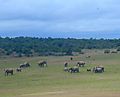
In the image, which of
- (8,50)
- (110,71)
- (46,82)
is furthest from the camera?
(8,50)

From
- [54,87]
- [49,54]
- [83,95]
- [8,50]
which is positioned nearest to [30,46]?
[8,50]

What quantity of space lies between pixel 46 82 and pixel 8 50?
196 ft

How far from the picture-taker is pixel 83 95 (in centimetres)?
3603

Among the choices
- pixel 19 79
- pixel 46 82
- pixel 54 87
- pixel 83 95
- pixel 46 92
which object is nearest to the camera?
pixel 83 95

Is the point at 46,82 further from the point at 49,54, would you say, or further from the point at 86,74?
the point at 49,54

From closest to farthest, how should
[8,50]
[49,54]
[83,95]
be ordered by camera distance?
[83,95] < [49,54] < [8,50]

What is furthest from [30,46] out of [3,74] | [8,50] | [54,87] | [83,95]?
[83,95]

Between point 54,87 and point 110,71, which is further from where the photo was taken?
point 110,71

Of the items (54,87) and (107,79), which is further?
(107,79)

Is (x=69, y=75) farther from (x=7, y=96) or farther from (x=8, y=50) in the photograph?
(x=8, y=50)

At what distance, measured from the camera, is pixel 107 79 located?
48656mm

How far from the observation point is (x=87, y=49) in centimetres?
11188

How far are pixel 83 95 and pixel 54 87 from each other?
782 centimetres

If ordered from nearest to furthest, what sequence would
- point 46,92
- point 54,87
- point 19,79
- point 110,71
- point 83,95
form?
point 83,95 < point 46,92 < point 54,87 < point 19,79 < point 110,71
